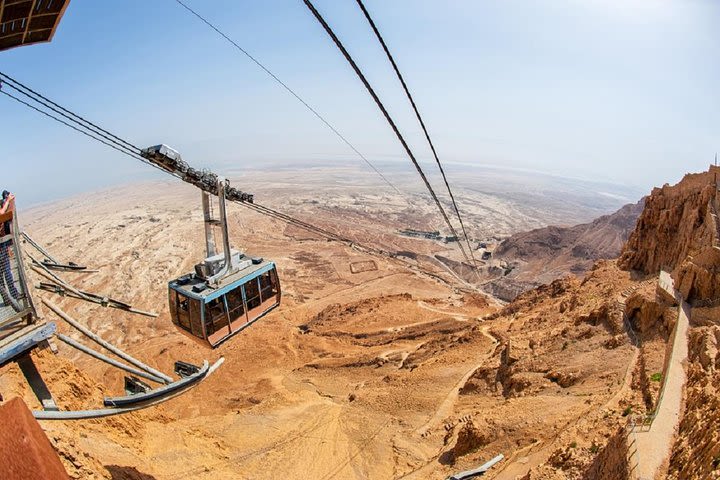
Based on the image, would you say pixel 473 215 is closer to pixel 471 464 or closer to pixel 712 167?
pixel 712 167

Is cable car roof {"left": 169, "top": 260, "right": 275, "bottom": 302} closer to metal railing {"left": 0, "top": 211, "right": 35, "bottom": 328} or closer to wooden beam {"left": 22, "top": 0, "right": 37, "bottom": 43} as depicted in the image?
metal railing {"left": 0, "top": 211, "right": 35, "bottom": 328}

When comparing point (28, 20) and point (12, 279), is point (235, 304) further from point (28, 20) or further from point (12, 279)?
point (28, 20)

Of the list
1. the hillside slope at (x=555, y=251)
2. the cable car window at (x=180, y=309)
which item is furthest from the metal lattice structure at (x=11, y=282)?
the hillside slope at (x=555, y=251)

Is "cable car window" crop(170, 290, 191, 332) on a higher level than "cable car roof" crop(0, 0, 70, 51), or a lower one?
lower

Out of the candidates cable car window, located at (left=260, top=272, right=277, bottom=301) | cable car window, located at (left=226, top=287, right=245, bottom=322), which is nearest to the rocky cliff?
cable car window, located at (left=260, top=272, right=277, bottom=301)

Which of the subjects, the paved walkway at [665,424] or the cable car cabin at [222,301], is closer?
the paved walkway at [665,424]

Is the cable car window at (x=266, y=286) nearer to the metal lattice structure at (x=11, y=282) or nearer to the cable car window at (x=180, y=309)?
the cable car window at (x=180, y=309)
